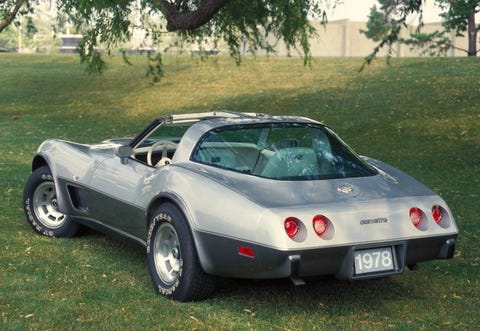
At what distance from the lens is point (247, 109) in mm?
23156

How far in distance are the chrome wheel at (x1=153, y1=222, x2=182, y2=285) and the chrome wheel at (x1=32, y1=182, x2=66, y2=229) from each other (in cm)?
219

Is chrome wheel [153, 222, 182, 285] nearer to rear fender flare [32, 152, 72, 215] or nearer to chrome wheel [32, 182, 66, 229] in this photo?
rear fender flare [32, 152, 72, 215]

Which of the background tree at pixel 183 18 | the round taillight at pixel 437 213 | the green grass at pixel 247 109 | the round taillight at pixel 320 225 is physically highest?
the background tree at pixel 183 18

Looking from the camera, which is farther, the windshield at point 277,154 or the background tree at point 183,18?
the background tree at point 183,18

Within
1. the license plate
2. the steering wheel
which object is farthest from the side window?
the license plate

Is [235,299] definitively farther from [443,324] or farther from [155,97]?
[155,97]

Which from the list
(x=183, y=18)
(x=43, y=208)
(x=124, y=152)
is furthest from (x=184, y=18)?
(x=124, y=152)

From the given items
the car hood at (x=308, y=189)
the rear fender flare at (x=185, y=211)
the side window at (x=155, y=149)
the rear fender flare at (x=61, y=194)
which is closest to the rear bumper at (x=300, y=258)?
the rear fender flare at (x=185, y=211)

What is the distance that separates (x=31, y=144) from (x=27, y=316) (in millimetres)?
12312

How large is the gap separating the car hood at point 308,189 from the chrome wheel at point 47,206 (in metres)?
2.44

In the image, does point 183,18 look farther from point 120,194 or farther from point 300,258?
point 300,258

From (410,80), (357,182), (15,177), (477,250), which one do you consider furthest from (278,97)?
(357,182)

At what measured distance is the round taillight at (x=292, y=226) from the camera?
206 inches

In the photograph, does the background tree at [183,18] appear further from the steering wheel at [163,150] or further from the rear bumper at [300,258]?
the rear bumper at [300,258]
